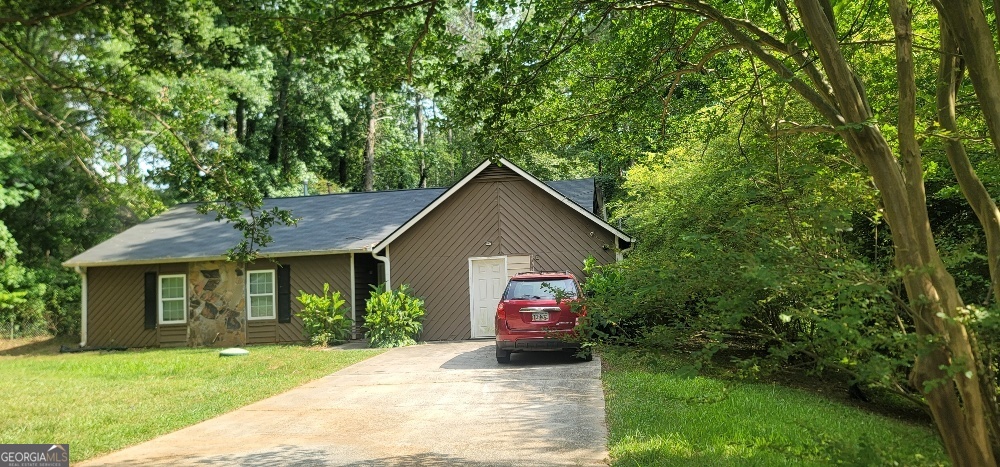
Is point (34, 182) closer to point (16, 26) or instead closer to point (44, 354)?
point (44, 354)

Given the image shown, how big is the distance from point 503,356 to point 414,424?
518cm

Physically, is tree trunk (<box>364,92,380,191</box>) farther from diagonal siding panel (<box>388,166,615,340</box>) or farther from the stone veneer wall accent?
diagonal siding panel (<box>388,166,615,340</box>)

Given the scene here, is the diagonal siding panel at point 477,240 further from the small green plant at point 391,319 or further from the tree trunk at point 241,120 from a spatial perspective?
the tree trunk at point 241,120

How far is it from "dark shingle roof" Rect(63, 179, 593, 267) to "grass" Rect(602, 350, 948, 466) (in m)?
9.84

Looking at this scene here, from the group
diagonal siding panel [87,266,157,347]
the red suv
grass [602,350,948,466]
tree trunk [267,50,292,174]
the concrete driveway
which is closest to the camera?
Answer: grass [602,350,948,466]

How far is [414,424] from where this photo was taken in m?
8.73

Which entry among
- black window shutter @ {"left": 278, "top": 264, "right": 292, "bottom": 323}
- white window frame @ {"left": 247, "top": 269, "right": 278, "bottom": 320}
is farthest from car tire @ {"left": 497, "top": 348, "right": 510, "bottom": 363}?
white window frame @ {"left": 247, "top": 269, "right": 278, "bottom": 320}

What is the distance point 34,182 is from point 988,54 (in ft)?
98.6

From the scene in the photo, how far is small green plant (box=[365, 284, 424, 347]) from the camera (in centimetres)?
1802

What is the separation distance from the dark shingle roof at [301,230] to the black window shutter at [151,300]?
71 centimetres

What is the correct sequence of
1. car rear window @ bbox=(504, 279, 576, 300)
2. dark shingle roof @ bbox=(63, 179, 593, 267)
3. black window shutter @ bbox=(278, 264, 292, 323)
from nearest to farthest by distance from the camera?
car rear window @ bbox=(504, 279, 576, 300) < dark shingle roof @ bbox=(63, 179, 593, 267) < black window shutter @ bbox=(278, 264, 292, 323)

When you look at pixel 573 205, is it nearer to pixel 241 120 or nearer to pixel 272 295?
pixel 272 295

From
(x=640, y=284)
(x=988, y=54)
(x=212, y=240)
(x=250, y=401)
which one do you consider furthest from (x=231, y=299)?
(x=988, y=54)

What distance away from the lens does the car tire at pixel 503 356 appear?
13.7 meters
